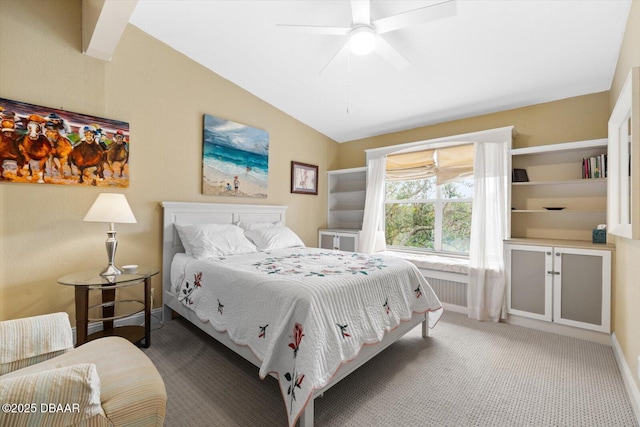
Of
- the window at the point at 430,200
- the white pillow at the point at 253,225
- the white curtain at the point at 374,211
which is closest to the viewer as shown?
the white pillow at the point at 253,225

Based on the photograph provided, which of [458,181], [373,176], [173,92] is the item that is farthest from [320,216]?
[173,92]

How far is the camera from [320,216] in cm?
509

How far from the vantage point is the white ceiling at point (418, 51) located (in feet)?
7.48

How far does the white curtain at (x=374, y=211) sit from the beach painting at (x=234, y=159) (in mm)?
1627

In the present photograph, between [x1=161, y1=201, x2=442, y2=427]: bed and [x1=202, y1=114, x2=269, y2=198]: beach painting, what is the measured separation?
0.44m

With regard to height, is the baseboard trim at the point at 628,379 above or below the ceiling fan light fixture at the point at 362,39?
below

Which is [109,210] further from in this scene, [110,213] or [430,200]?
[430,200]

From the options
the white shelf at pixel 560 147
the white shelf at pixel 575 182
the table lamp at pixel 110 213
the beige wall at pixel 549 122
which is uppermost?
the beige wall at pixel 549 122

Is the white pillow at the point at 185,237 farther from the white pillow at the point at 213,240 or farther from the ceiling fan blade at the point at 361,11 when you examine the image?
the ceiling fan blade at the point at 361,11

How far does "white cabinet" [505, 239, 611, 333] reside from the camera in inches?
104

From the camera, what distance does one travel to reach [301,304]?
1653 millimetres

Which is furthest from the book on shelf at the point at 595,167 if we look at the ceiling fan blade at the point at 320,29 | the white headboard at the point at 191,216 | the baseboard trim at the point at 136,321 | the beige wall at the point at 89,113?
the baseboard trim at the point at 136,321

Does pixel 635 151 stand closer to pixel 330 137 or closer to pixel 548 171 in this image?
pixel 548 171

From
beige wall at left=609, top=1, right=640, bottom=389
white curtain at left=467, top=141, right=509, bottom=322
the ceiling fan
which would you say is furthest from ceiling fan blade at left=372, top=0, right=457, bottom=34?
white curtain at left=467, top=141, right=509, bottom=322
